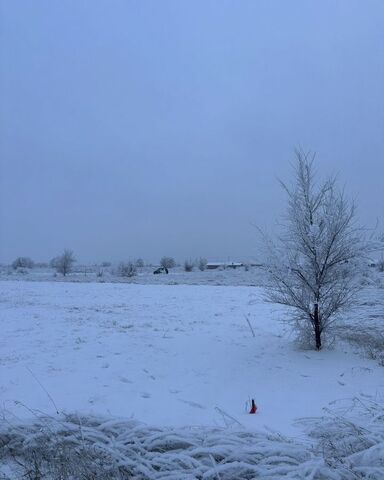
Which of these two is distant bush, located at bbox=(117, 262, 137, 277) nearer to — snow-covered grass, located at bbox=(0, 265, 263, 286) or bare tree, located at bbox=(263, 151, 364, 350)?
snow-covered grass, located at bbox=(0, 265, 263, 286)

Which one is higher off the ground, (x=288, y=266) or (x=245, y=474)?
(x=288, y=266)

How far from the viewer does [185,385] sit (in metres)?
7.72

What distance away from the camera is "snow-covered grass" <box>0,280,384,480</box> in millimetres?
4637

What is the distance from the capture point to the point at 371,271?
9.72 m

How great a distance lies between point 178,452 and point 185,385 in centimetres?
323

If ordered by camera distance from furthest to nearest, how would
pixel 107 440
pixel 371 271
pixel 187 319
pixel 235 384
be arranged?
1. pixel 187 319
2. pixel 371 271
3. pixel 235 384
4. pixel 107 440

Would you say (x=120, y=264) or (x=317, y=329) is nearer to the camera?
(x=317, y=329)

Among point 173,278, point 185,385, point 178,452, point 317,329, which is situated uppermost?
point 173,278

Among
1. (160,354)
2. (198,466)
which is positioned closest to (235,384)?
(160,354)

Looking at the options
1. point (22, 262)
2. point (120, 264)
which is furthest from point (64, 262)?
point (22, 262)

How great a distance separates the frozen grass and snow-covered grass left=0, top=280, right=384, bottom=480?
2 centimetres

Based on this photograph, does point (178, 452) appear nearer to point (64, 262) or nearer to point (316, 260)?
point (316, 260)

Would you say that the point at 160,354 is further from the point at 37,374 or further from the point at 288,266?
the point at 288,266

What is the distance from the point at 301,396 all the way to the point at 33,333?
742cm
